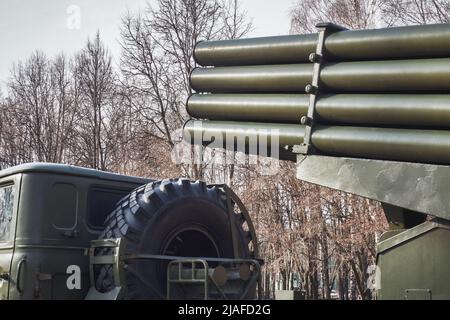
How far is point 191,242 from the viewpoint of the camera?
5.49m

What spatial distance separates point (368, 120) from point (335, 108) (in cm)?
26

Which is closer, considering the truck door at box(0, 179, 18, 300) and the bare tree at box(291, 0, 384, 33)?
the truck door at box(0, 179, 18, 300)

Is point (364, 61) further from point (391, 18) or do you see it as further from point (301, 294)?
point (391, 18)

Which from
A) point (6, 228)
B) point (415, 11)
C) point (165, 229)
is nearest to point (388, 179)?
point (165, 229)

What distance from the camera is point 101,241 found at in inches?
190

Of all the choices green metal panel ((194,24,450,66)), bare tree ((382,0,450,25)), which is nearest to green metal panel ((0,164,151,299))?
green metal panel ((194,24,450,66))

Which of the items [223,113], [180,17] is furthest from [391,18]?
[223,113]

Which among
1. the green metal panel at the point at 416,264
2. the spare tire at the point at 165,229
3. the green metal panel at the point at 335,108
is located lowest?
the green metal panel at the point at 416,264

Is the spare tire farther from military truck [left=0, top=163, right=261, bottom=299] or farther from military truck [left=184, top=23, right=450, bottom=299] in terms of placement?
military truck [left=184, top=23, right=450, bottom=299]

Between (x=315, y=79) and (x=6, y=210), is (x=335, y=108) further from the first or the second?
(x=6, y=210)

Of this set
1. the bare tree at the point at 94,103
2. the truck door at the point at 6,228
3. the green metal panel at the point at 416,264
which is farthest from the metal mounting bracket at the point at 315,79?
the bare tree at the point at 94,103

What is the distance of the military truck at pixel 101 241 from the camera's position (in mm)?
4773

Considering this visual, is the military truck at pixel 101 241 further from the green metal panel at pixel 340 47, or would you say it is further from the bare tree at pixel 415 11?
the bare tree at pixel 415 11

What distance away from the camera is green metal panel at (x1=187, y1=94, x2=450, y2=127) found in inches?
160
